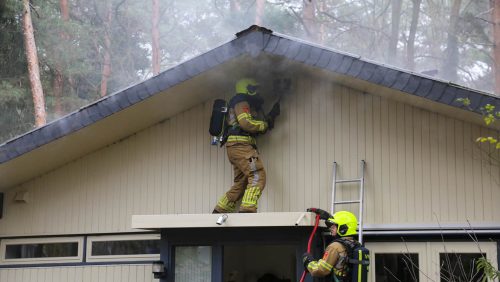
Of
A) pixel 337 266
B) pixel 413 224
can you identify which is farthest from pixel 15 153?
pixel 413 224

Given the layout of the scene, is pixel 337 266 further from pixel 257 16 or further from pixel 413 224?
pixel 257 16

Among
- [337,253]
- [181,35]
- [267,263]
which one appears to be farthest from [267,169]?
[181,35]

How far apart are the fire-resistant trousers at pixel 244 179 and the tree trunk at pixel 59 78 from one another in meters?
12.8

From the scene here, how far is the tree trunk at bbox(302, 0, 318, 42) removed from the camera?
1955cm

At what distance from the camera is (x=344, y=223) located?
695 cm

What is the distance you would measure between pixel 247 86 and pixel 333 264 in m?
2.34

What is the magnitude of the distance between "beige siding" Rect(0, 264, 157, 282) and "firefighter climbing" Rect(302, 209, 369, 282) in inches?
97.6

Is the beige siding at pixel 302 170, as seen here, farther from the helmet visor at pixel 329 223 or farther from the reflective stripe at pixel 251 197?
the helmet visor at pixel 329 223

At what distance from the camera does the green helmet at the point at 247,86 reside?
317 inches

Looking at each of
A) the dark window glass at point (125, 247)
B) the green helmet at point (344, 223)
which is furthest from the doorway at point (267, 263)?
the green helmet at point (344, 223)

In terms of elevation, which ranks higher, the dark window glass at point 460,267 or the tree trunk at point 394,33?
the tree trunk at point 394,33

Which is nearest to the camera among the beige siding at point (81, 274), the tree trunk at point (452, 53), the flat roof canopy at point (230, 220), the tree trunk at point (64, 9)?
the flat roof canopy at point (230, 220)

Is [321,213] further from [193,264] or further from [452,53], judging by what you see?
[452,53]

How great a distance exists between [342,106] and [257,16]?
40.1 ft
